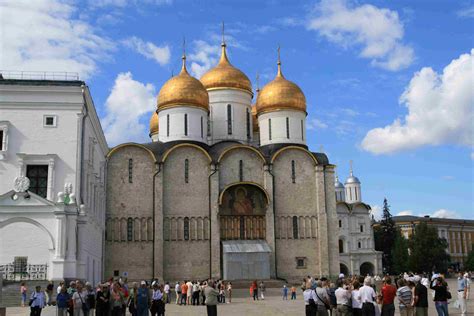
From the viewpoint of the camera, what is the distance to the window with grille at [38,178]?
25.2 metres

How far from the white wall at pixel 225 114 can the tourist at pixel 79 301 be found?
30.4 m

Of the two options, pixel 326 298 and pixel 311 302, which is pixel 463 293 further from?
pixel 311 302

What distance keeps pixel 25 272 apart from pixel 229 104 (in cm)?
2478

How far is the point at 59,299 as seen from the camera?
13266 millimetres

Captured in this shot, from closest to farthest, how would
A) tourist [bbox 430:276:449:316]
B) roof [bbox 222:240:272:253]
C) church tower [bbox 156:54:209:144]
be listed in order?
tourist [bbox 430:276:449:316] < roof [bbox 222:240:272:253] < church tower [bbox 156:54:209:144]

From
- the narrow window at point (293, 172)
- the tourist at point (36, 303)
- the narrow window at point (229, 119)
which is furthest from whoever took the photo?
the narrow window at point (229, 119)

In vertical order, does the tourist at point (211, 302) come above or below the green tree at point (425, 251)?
below

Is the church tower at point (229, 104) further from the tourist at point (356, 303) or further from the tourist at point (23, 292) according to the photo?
the tourist at point (356, 303)

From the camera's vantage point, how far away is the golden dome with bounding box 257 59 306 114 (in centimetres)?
4250

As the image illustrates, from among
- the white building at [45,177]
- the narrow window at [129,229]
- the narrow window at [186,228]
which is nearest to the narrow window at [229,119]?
the narrow window at [186,228]

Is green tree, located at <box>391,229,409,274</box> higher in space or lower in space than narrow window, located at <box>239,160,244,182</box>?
lower

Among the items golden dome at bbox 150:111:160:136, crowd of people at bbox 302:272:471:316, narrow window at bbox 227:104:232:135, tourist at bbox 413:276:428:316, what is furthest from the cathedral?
tourist at bbox 413:276:428:316

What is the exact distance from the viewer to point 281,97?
42531 millimetres

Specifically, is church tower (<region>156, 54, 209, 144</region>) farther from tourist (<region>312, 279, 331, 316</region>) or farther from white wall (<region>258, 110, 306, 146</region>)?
tourist (<region>312, 279, 331, 316</region>)
